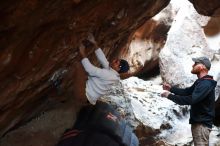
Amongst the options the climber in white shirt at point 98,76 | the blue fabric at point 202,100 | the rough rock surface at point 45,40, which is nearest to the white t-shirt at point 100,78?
the climber in white shirt at point 98,76

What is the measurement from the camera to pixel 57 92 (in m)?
6.86

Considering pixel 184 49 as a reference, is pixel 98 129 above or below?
above

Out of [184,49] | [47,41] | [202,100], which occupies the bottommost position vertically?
[184,49]

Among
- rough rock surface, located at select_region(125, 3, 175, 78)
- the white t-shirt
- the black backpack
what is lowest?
rough rock surface, located at select_region(125, 3, 175, 78)

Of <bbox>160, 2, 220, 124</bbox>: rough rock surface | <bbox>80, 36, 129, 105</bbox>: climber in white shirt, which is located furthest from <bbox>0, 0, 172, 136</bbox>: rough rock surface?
<bbox>160, 2, 220, 124</bbox>: rough rock surface

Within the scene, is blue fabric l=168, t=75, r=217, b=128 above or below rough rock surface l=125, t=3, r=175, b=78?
above

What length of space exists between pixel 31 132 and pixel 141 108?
3.45m

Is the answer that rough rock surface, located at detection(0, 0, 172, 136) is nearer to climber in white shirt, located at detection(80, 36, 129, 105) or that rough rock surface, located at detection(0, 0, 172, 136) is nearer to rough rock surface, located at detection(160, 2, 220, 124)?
climber in white shirt, located at detection(80, 36, 129, 105)

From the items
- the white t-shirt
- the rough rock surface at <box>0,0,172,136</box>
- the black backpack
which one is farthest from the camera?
the white t-shirt

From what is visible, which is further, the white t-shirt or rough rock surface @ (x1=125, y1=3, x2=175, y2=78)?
rough rock surface @ (x1=125, y1=3, x2=175, y2=78)

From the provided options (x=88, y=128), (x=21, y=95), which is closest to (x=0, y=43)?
(x=21, y=95)

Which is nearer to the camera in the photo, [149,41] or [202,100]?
[202,100]

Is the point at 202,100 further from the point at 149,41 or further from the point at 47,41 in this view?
the point at 149,41

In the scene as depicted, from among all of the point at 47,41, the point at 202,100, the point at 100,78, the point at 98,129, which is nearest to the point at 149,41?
the point at 202,100
